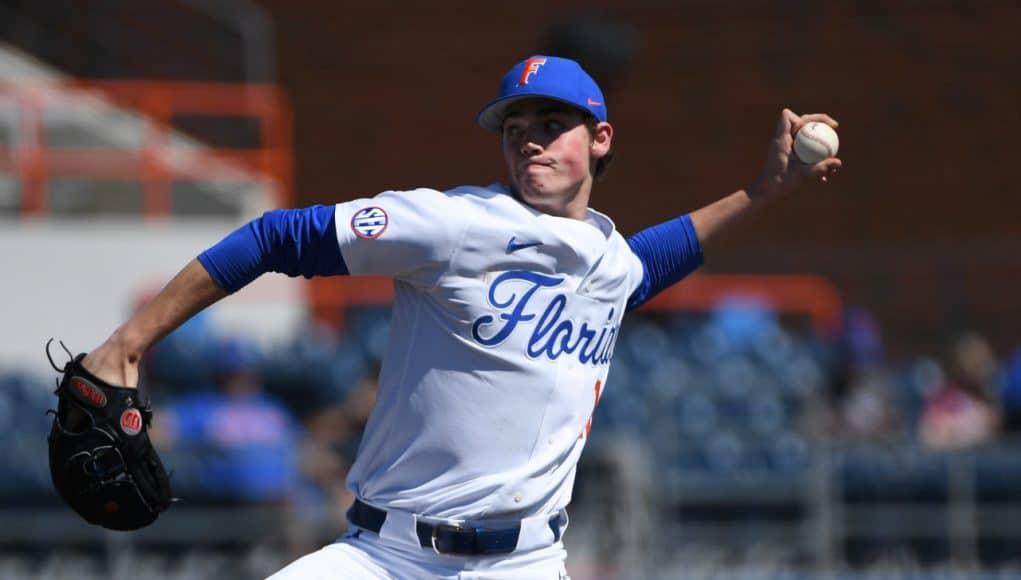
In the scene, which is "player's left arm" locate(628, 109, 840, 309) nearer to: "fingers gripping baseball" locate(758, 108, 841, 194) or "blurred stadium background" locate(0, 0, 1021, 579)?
"fingers gripping baseball" locate(758, 108, 841, 194)

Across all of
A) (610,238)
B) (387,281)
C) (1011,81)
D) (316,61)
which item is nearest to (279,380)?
(387,281)

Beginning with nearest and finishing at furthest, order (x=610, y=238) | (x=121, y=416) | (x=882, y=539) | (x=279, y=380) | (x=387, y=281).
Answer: (x=121, y=416) < (x=610, y=238) < (x=882, y=539) < (x=279, y=380) < (x=387, y=281)

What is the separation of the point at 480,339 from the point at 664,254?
2.50 feet

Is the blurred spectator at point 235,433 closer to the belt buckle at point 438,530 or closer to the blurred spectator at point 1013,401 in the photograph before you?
the blurred spectator at point 1013,401

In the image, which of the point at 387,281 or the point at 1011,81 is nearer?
the point at 387,281

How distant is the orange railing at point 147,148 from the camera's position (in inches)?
504

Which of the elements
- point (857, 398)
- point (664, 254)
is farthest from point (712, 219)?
point (857, 398)

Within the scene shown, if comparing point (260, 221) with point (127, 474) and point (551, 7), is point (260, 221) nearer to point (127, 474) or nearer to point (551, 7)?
point (127, 474)

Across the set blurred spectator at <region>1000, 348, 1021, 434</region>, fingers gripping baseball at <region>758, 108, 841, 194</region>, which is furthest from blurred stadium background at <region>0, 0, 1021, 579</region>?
fingers gripping baseball at <region>758, 108, 841, 194</region>

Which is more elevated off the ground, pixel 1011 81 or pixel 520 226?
pixel 1011 81

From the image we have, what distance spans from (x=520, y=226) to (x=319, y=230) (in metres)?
0.50

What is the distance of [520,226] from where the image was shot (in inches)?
155

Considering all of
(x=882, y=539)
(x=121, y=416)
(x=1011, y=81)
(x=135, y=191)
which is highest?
(x=1011, y=81)

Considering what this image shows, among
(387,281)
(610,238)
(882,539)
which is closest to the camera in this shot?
(610,238)
